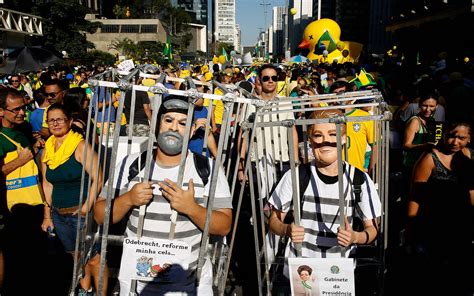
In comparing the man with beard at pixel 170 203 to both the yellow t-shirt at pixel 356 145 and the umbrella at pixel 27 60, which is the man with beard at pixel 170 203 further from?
the umbrella at pixel 27 60

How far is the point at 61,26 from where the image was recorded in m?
52.1

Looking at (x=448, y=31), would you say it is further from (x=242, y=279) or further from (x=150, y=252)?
(x=150, y=252)

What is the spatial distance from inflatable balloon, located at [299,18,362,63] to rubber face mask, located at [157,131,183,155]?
2679 centimetres

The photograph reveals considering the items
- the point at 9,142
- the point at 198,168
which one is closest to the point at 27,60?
the point at 9,142

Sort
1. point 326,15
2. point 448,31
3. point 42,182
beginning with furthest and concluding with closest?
point 326,15 → point 448,31 → point 42,182

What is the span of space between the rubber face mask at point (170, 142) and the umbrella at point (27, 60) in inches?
443

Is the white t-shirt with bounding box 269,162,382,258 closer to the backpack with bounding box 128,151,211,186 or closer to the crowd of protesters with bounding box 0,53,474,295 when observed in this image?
the crowd of protesters with bounding box 0,53,474,295

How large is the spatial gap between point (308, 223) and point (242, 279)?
7.13 feet

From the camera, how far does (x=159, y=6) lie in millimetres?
104938

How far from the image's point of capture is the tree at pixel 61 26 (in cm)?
5069

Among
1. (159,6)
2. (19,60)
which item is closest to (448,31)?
(19,60)

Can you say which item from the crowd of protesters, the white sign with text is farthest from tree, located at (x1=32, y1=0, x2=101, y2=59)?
the white sign with text

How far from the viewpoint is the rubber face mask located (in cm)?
272

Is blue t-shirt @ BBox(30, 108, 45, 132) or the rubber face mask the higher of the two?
blue t-shirt @ BBox(30, 108, 45, 132)
